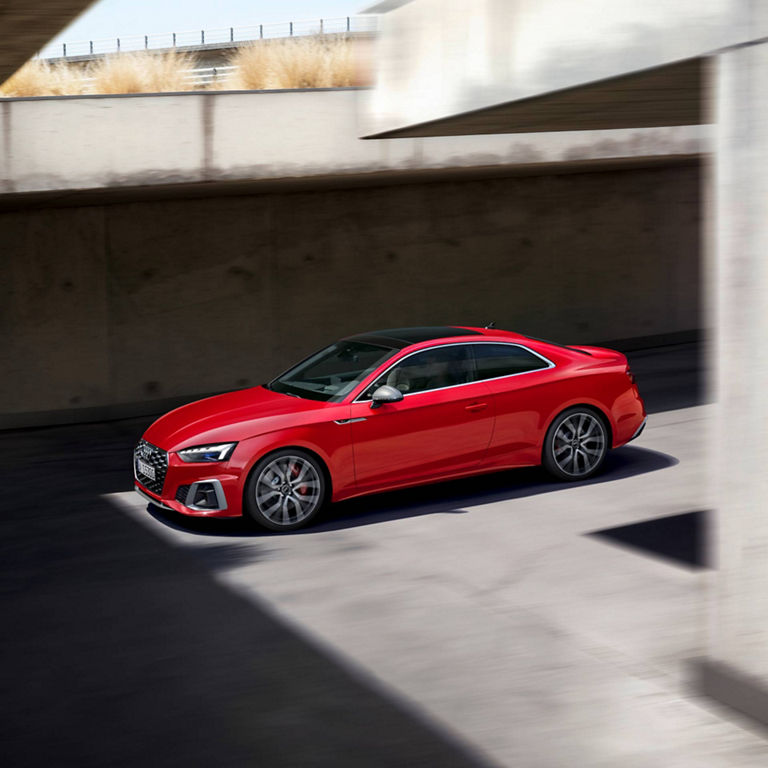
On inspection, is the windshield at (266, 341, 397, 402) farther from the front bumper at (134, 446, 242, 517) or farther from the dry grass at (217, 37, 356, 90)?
the dry grass at (217, 37, 356, 90)

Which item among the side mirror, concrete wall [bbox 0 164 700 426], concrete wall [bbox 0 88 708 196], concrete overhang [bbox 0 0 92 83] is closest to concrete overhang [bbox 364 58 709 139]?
the side mirror

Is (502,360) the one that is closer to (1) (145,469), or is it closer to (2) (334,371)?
(2) (334,371)

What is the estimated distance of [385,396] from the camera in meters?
8.91

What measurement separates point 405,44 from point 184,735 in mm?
5629

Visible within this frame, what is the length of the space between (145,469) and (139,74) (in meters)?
10.8

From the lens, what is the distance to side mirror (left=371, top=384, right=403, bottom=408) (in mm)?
8922

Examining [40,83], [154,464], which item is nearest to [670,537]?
[154,464]

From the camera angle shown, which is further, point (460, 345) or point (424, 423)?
point (460, 345)

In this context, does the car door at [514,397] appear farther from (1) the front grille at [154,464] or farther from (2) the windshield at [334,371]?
(1) the front grille at [154,464]

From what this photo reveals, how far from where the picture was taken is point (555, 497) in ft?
31.1

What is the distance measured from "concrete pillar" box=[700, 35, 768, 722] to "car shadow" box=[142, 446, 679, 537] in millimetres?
4096

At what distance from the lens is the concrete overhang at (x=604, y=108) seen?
669 centimetres

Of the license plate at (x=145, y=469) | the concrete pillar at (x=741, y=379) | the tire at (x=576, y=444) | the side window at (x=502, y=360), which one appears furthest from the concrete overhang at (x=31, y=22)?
the tire at (x=576, y=444)

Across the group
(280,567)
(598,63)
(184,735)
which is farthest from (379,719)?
(598,63)
